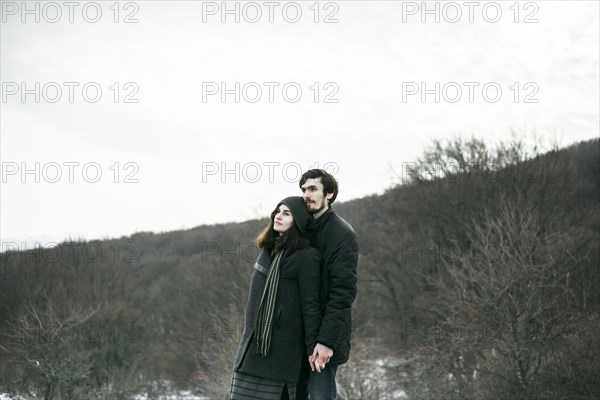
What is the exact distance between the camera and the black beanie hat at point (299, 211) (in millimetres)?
3852

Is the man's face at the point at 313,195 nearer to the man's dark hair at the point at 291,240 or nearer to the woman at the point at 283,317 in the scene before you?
the woman at the point at 283,317

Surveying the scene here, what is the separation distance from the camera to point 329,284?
3842 millimetres

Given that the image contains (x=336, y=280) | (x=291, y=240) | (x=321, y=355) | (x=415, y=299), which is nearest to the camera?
(x=321, y=355)

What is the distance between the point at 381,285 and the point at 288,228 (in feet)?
86.6

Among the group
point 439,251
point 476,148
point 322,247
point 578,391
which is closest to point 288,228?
point 322,247

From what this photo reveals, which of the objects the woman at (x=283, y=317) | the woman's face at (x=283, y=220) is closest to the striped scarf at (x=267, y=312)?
the woman at (x=283, y=317)

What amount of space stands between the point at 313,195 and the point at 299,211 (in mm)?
164

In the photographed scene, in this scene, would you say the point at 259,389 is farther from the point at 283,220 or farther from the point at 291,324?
the point at 283,220

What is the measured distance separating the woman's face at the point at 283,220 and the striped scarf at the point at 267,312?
17 cm

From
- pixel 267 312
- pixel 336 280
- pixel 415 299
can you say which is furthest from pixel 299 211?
pixel 415 299

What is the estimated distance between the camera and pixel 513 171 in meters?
25.0

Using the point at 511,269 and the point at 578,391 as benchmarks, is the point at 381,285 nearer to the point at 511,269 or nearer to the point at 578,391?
the point at 511,269

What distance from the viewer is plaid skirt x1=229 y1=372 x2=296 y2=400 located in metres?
3.70

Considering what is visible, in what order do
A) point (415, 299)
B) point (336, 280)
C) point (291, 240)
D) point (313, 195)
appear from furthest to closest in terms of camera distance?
1. point (415, 299)
2. point (313, 195)
3. point (291, 240)
4. point (336, 280)
